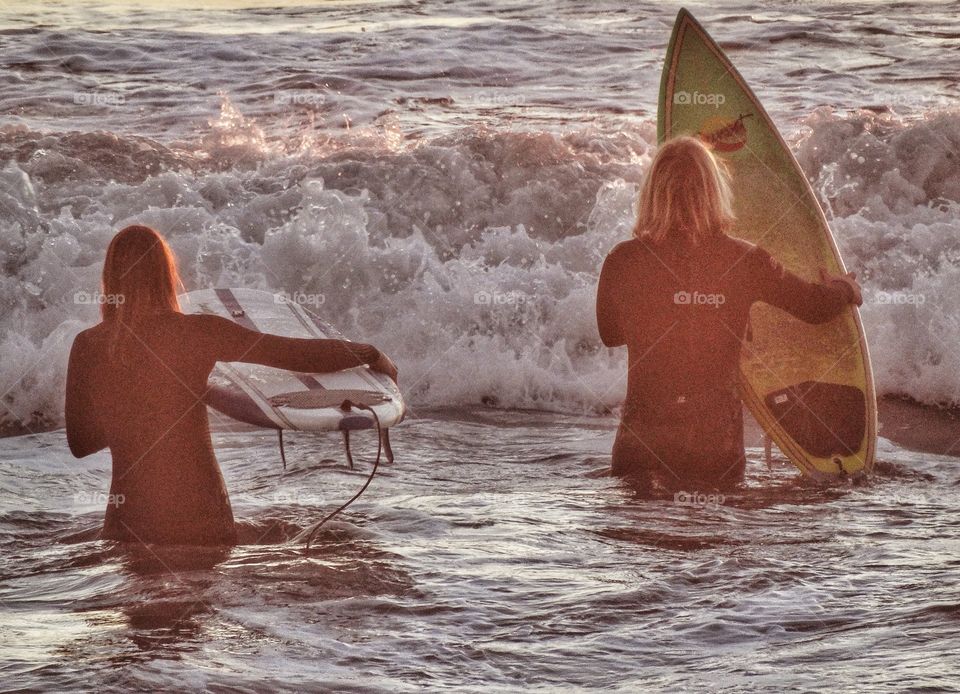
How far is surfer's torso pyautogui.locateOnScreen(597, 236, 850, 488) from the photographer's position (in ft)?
14.6

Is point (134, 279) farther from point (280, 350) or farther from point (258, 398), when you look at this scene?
point (258, 398)

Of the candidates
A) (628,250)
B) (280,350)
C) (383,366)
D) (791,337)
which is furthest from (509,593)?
(791,337)

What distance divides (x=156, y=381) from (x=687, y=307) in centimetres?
190

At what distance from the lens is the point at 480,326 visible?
854 centimetres

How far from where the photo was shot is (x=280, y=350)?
12.2 ft

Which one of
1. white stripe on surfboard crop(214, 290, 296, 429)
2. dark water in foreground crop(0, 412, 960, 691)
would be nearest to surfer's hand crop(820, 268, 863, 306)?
dark water in foreground crop(0, 412, 960, 691)

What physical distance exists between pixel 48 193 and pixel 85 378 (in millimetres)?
7367

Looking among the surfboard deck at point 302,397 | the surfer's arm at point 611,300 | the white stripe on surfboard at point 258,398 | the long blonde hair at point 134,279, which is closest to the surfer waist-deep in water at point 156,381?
the long blonde hair at point 134,279

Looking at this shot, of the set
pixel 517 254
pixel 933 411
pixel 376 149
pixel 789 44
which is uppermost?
pixel 789 44

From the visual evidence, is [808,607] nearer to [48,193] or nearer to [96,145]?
[48,193]

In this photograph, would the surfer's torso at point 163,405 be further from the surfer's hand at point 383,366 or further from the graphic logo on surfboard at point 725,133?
the graphic logo on surfboard at point 725,133

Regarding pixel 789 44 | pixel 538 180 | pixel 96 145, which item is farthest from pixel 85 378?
pixel 789 44

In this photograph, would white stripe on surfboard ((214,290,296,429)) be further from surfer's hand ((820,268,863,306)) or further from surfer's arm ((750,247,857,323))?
surfer's hand ((820,268,863,306))

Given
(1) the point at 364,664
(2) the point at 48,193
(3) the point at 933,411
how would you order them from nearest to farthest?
(1) the point at 364,664 < (3) the point at 933,411 < (2) the point at 48,193
